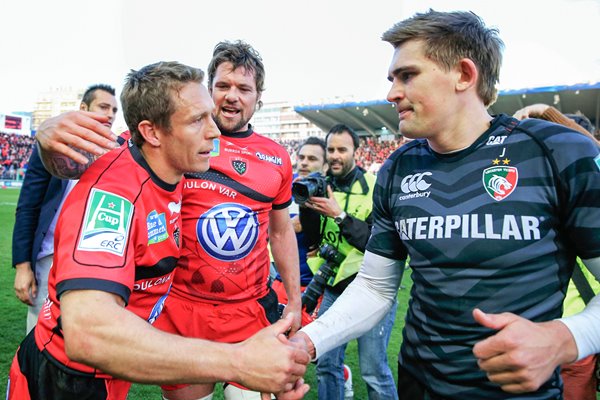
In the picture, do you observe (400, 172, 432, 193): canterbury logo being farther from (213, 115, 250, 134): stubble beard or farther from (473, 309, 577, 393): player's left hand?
(213, 115, 250, 134): stubble beard

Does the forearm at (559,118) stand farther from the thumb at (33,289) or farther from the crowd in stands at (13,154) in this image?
the crowd in stands at (13,154)

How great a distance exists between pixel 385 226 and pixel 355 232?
1484 millimetres

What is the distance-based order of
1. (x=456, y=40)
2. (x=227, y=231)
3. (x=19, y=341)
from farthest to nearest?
(x=19, y=341)
(x=227, y=231)
(x=456, y=40)

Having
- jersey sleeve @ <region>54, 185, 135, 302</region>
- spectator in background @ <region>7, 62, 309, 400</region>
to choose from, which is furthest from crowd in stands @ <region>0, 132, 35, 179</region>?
jersey sleeve @ <region>54, 185, 135, 302</region>

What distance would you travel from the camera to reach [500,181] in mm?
1662

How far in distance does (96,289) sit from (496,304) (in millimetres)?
1380

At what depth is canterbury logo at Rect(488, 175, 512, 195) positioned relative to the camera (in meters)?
1.64

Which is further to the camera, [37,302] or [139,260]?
[37,302]

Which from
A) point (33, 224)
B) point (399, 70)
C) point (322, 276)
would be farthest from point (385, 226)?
point (33, 224)

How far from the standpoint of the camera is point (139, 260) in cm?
182

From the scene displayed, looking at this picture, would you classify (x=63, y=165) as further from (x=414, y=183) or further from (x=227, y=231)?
(x=414, y=183)

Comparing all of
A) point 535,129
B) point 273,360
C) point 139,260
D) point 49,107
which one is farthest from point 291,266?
point 49,107

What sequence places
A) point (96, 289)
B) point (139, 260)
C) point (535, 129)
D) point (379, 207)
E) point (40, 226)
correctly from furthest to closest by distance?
point (40, 226) < point (379, 207) < point (139, 260) < point (535, 129) < point (96, 289)

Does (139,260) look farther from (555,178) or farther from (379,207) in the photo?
(555,178)
